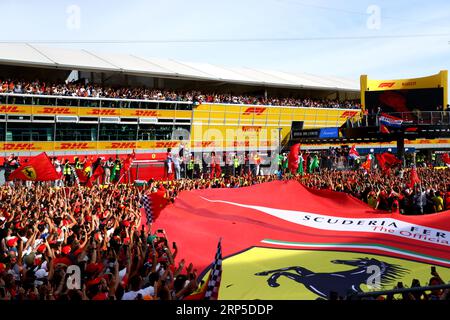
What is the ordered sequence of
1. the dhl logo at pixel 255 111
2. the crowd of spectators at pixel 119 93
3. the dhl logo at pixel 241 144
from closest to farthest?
1. the crowd of spectators at pixel 119 93
2. the dhl logo at pixel 241 144
3. the dhl logo at pixel 255 111

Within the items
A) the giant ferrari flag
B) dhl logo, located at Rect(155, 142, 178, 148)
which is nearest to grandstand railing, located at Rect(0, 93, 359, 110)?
dhl logo, located at Rect(155, 142, 178, 148)

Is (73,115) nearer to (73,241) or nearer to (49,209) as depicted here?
(49,209)

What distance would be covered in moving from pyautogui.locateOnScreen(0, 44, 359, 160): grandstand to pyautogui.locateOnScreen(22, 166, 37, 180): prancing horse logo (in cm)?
1682

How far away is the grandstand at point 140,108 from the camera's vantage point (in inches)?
1267

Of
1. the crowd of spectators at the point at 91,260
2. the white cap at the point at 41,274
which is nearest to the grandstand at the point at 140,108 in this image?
the crowd of spectators at the point at 91,260

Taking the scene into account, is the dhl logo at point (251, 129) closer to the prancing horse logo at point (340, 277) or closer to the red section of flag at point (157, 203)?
the red section of flag at point (157, 203)

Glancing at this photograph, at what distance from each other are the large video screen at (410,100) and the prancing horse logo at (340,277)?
38.2m

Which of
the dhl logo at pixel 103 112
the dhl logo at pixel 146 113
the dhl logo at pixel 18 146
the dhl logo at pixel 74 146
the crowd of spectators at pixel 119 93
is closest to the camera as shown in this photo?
the dhl logo at pixel 18 146

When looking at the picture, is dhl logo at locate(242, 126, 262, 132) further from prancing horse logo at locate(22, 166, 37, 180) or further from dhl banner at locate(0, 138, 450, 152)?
prancing horse logo at locate(22, 166, 37, 180)

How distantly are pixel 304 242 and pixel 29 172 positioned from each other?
10.4m

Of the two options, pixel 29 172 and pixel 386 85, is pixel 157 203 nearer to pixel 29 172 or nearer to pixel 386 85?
pixel 29 172

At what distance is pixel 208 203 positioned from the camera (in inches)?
533

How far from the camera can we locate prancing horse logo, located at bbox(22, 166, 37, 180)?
15.5 m
